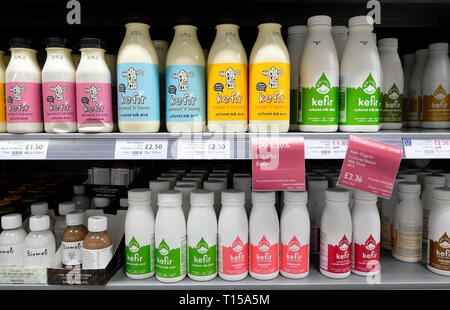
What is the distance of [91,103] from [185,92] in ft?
0.93

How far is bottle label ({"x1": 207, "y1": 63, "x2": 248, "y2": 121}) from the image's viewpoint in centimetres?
105

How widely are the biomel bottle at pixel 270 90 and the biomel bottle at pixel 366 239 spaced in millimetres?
375

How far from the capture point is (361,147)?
99cm

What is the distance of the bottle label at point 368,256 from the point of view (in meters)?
1.12

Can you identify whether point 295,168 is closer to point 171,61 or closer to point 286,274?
point 286,274

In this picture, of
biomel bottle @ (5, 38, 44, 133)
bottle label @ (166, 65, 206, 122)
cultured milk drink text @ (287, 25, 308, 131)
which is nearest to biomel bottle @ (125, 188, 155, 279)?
bottle label @ (166, 65, 206, 122)

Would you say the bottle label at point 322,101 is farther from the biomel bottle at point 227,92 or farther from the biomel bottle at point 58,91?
the biomel bottle at point 58,91

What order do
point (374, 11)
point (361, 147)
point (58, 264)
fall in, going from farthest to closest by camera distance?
point (374, 11) → point (58, 264) → point (361, 147)

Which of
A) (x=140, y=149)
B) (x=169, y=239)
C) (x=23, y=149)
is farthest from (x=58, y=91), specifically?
(x=169, y=239)

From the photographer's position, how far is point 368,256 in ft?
3.68

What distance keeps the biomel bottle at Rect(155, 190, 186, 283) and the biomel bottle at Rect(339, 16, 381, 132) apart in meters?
0.57

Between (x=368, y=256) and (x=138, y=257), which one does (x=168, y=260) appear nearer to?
(x=138, y=257)

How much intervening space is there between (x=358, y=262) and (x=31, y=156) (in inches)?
40.9

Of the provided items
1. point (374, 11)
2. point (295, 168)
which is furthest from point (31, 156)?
point (374, 11)
